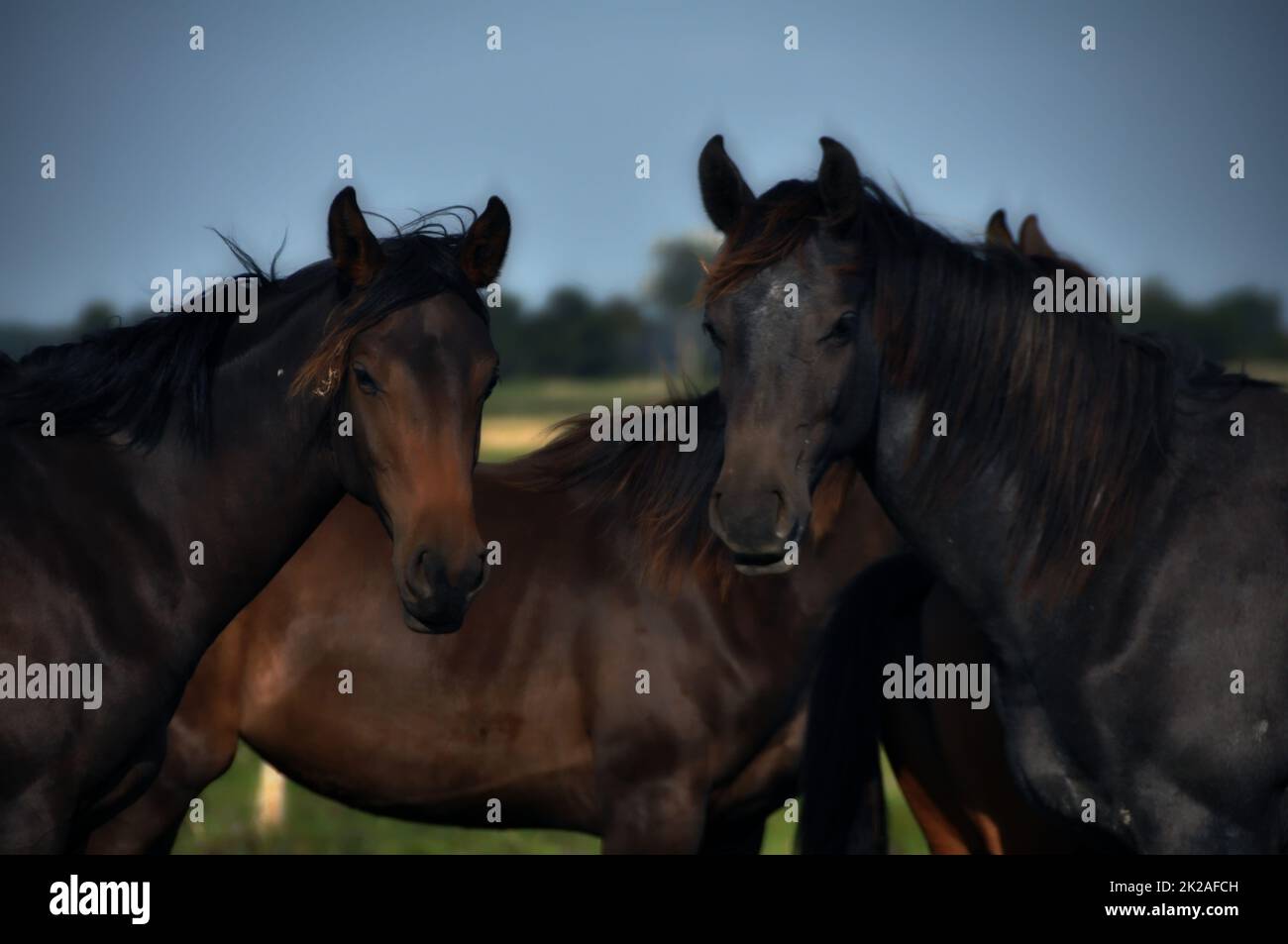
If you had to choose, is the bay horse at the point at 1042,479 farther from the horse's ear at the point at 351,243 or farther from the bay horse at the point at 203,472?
the horse's ear at the point at 351,243

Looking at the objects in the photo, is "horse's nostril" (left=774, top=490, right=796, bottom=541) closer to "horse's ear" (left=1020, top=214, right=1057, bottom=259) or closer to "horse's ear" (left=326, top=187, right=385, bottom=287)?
"horse's ear" (left=326, top=187, right=385, bottom=287)

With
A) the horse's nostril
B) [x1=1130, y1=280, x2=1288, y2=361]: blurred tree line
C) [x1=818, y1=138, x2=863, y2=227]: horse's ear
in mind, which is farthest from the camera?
[x1=1130, y1=280, x2=1288, y2=361]: blurred tree line

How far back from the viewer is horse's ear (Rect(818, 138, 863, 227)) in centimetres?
359

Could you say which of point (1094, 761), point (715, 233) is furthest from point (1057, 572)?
point (715, 233)

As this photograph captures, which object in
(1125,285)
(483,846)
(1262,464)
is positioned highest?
(1125,285)

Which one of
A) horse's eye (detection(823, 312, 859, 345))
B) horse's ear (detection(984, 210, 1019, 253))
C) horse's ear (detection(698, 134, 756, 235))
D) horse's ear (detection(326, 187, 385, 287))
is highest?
horse's ear (detection(984, 210, 1019, 253))

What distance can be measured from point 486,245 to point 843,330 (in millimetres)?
1148

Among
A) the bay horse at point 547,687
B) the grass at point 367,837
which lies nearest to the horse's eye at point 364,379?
the bay horse at point 547,687

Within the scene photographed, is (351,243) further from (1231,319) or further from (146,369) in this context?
(1231,319)

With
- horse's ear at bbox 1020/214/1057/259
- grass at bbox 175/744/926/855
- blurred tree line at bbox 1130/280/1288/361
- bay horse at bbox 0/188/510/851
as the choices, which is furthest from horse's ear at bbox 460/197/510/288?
blurred tree line at bbox 1130/280/1288/361

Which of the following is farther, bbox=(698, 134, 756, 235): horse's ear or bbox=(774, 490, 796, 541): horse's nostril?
bbox=(698, 134, 756, 235): horse's ear
